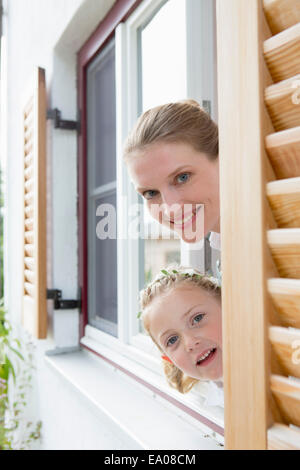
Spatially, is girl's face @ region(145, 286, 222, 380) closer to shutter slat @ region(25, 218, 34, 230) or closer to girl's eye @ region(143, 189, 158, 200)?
girl's eye @ region(143, 189, 158, 200)

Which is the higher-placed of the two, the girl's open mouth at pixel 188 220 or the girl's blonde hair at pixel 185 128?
the girl's blonde hair at pixel 185 128

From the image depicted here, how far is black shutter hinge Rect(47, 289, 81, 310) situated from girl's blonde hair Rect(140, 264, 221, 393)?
98cm

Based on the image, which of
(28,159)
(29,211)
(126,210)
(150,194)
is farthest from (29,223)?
(150,194)

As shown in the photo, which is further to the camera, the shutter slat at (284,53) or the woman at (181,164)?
the woman at (181,164)

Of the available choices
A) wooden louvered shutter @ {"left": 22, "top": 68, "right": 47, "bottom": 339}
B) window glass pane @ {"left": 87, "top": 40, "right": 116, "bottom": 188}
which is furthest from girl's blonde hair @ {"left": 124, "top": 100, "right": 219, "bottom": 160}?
wooden louvered shutter @ {"left": 22, "top": 68, "right": 47, "bottom": 339}

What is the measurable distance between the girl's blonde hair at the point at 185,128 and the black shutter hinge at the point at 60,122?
1.13 meters

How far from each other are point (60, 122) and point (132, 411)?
124 cm

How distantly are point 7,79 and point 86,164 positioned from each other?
1.49 meters

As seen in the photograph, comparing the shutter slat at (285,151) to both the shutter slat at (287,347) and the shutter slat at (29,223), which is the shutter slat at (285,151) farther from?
the shutter slat at (29,223)

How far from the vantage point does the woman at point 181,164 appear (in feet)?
2.71

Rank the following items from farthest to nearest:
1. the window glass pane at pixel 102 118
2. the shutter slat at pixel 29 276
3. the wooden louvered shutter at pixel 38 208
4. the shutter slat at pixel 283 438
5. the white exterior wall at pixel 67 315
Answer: the shutter slat at pixel 29 276
the wooden louvered shutter at pixel 38 208
the window glass pane at pixel 102 118
the white exterior wall at pixel 67 315
the shutter slat at pixel 283 438

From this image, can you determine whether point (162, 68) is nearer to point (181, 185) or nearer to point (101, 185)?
point (181, 185)

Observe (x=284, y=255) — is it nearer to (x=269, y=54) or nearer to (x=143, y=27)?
(x=269, y=54)

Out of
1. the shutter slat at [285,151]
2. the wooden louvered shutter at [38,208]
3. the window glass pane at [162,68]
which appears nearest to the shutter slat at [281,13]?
the shutter slat at [285,151]
